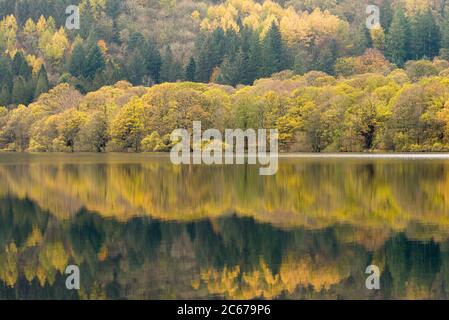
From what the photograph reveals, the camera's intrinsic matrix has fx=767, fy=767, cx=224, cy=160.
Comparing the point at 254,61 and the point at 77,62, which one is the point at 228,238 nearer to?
the point at 254,61

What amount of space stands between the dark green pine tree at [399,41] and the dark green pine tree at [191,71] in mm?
36772

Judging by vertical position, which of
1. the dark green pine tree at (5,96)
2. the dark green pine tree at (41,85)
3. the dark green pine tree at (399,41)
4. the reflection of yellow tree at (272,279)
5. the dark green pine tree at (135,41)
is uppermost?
the dark green pine tree at (135,41)

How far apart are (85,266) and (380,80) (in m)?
80.3

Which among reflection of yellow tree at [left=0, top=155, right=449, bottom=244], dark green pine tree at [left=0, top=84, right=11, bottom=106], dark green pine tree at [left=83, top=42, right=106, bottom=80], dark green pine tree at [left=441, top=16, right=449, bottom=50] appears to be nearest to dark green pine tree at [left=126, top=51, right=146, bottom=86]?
dark green pine tree at [left=83, top=42, right=106, bottom=80]

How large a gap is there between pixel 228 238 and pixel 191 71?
12763cm

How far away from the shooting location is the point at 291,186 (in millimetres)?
38031

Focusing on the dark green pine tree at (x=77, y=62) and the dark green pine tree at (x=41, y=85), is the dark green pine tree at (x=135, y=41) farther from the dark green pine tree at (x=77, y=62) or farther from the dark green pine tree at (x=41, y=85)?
the dark green pine tree at (x=41, y=85)

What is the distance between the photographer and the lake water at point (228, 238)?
16625 mm

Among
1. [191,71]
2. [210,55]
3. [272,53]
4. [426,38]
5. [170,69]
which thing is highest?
[426,38]

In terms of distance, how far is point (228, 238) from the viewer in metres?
22.7

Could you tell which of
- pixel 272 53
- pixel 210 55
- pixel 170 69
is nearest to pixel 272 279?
pixel 272 53

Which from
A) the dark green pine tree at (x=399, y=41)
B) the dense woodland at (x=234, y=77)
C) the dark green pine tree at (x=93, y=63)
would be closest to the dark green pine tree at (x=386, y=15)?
the dense woodland at (x=234, y=77)
